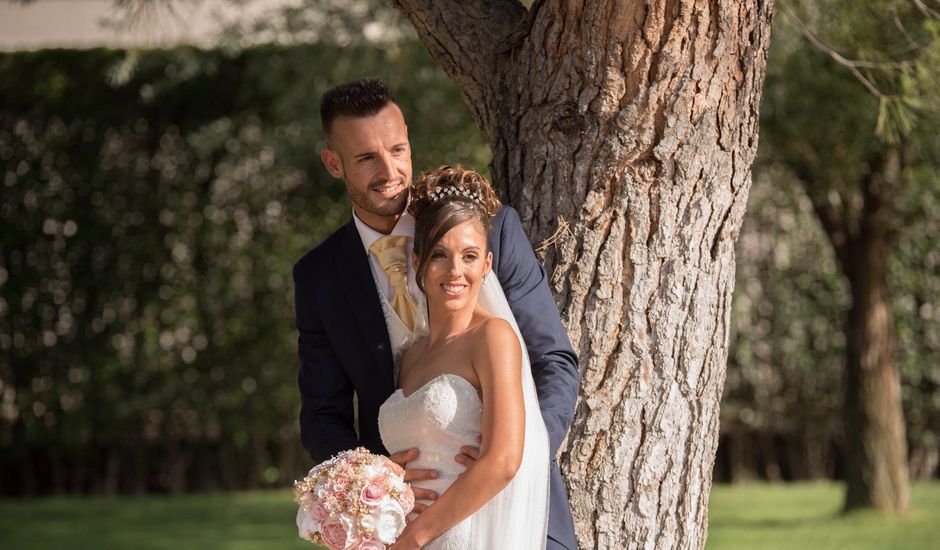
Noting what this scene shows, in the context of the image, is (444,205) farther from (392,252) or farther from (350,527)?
(350,527)

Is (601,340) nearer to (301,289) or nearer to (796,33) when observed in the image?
(301,289)

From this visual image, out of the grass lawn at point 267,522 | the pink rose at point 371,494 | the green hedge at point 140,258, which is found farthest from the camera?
the green hedge at point 140,258

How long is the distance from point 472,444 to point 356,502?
32 centimetres

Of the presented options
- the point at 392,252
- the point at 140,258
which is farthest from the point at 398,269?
the point at 140,258

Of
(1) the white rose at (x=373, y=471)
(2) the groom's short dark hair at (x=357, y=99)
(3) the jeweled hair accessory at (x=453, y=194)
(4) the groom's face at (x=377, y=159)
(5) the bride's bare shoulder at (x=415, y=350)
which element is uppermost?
(2) the groom's short dark hair at (x=357, y=99)

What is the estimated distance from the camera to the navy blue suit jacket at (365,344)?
3.07 m

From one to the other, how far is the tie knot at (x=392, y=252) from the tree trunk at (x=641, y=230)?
516 mm

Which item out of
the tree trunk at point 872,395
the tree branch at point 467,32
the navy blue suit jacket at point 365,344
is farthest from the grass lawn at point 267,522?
the navy blue suit jacket at point 365,344

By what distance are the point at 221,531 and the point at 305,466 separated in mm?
1372

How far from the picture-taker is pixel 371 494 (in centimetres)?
278

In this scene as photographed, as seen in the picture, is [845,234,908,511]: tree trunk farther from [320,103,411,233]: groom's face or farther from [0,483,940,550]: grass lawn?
[320,103,411,233]: groom's face

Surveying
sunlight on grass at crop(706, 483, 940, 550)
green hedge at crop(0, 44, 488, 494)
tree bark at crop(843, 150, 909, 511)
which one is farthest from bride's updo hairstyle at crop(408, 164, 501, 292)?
green hedge at crop(0, 44, 488, 494)

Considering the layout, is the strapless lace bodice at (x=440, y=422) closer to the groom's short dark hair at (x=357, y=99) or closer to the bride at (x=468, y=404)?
the bride at (x=468, y=404)

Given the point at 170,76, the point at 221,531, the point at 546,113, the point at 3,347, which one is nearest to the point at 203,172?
the point at 170,76
